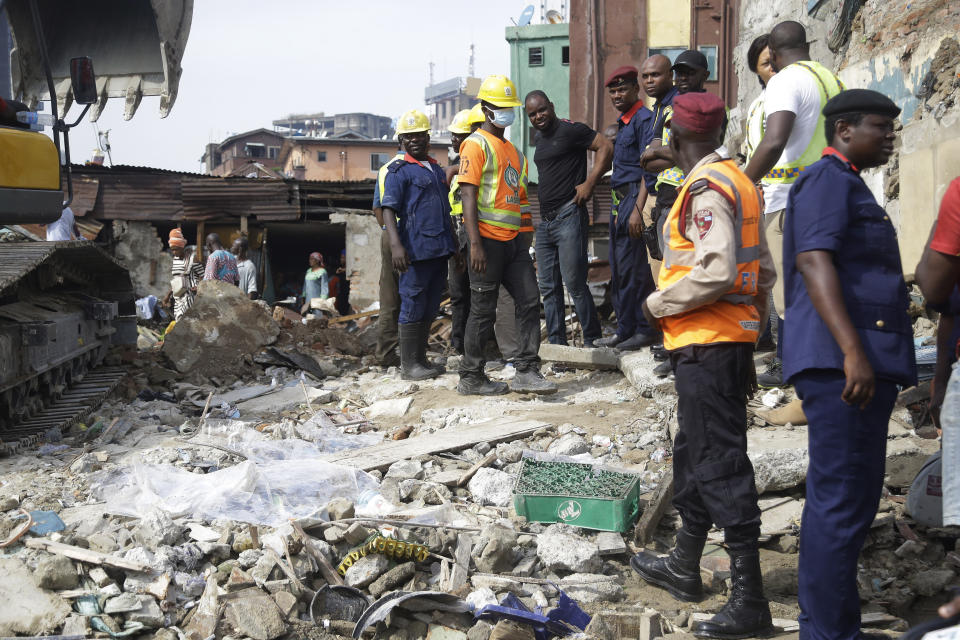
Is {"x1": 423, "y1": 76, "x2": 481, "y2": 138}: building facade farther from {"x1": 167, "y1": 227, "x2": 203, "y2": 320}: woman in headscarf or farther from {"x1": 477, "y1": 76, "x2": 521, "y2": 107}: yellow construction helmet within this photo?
{"x1": 477, "y1": 76, "x2": 521, "y2": 107}: yellow construction helmet

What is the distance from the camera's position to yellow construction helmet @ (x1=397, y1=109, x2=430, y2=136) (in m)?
7.28

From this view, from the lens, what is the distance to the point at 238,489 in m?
4.14

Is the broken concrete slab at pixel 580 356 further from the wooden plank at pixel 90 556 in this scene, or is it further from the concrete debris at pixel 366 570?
the wooden plank at pixel 90 556

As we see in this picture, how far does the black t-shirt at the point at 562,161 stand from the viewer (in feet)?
22.8

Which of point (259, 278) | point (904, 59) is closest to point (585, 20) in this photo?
point (259, 278)

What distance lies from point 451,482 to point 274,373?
449 centimetres

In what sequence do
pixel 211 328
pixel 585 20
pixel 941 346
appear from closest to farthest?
pixel 941 346 < pixel 211 328 < pixel 585 20

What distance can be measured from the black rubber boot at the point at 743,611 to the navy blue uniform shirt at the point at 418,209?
4.49 m

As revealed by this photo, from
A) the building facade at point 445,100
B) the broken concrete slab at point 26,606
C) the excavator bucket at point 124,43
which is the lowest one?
the broken concrete slab at point 26,606

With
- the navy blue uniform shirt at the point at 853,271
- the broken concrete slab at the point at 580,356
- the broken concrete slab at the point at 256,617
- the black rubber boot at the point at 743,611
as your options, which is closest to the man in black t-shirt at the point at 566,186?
the broken concrete slab at the point at 580,356

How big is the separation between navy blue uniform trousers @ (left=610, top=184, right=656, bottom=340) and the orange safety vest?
3308mm

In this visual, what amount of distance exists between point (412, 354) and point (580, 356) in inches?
57.3

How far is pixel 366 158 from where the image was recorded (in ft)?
146

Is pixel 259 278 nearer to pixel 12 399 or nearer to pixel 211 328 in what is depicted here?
pixel 211 328
